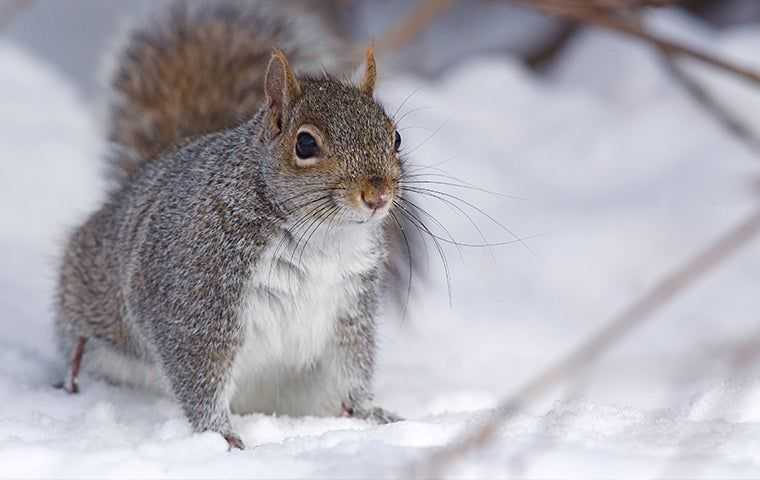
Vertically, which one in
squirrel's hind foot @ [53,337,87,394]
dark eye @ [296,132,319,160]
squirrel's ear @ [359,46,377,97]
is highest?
squirrel's ear @ [359,46,377,97]

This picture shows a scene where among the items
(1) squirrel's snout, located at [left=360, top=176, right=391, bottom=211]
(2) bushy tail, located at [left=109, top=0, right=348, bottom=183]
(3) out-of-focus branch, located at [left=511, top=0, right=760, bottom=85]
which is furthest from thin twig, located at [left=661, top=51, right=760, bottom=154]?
(1) squirrel's snout, located at [left=360, top=176, right=391, bottom=211]

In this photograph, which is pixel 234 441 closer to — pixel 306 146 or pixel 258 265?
pixel 258 265

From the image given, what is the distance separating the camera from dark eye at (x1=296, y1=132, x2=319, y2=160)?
1793mm

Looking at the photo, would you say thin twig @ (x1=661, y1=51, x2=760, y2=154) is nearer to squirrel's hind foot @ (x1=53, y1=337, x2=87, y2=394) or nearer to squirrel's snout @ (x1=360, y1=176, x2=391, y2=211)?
squirrel's hind foot @ (x1=53, y1=337, x2=87, y2=394)

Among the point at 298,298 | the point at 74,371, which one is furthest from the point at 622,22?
the point at 74,371

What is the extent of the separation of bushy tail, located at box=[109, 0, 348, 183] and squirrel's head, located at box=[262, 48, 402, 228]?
0.58m

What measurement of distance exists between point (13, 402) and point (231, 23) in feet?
3.74

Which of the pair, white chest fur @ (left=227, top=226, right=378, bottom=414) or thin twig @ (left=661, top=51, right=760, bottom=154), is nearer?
white chest fur @ (left=227, top=226, right=378, bottom=414)

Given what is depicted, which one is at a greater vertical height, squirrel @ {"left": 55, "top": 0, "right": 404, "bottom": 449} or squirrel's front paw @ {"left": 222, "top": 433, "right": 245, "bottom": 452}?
squirrel @ {"left": 55, "top": 0, "right": 404, "bottom": 449}

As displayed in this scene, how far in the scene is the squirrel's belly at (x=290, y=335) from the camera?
186 centimetres

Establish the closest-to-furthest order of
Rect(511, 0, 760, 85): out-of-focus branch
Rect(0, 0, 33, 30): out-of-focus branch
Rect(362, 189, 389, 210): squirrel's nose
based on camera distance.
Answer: Rect(362, 189, 389, 210): squirrel's nose → Rect(511, 0, 760, 85): out-of-focus branch → Rect(0, 0, 33, 30): out-of-focus branch

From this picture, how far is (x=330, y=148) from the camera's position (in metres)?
1.77

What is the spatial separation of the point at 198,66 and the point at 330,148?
0.97 meters

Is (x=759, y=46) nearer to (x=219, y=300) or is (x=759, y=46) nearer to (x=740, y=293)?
(x=740, y=293)
